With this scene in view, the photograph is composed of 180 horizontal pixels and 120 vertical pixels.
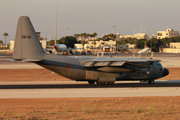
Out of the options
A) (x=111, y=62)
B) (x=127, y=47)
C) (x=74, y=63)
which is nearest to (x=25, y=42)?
(x=74, y=63)

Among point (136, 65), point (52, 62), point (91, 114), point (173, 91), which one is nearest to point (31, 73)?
point (52, 62)

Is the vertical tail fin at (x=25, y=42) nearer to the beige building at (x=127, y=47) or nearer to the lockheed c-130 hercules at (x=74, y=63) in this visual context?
the lockheed c-130 hercules at (x=74, y=63)

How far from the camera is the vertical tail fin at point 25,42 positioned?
87.5 feet

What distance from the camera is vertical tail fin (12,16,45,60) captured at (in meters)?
26.7

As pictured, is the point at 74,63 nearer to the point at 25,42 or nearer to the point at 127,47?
the point at 25,42

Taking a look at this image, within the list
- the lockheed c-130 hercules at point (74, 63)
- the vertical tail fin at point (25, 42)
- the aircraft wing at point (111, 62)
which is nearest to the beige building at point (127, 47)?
the aircraft wing at point (111, 62)

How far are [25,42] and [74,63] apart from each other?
594 centimetres

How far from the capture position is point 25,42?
2688cm

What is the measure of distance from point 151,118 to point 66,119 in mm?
5156

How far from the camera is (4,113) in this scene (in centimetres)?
1523

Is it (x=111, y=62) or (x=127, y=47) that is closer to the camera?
(x=111, y=62)

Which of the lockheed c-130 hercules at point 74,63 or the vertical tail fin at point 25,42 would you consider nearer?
the vertical tail fin at point 25,42

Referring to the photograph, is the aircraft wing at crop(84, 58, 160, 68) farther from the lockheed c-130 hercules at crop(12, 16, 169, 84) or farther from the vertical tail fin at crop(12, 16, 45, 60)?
the vertical tail fin at crop(12, 16, 45, 60)

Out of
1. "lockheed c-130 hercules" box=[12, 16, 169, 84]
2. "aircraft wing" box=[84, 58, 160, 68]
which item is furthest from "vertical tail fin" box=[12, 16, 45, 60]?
"aircraft wing" box=[84, 58, 160, 68]
